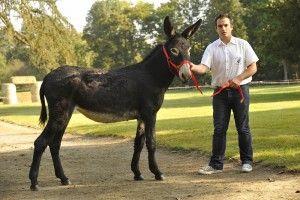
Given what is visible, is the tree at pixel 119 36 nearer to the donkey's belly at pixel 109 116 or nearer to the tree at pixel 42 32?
the tree at pixel 42 32

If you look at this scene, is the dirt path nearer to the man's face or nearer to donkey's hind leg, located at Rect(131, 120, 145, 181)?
donkey's hind leg, located at Rect(131, 120, 145, 181)

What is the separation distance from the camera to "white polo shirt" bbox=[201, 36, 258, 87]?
8.48m

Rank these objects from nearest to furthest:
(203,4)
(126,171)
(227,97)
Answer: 1. (227,97)
2. (126,171)
3. (203,4)

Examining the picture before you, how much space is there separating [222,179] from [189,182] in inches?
21.0

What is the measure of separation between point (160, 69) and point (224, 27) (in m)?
1.24

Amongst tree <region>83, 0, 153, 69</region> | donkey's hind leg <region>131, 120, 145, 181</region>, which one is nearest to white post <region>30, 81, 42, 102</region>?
tree <region>83, 0, 153, 69</region>

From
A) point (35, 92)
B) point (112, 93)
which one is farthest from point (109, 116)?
point (35, 92)

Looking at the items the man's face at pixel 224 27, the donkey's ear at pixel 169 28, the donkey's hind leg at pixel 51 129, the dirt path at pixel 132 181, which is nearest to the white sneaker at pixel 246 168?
the dirt path at pixel 132 181

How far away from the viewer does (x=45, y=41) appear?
1159 inches

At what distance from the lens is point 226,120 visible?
872cm

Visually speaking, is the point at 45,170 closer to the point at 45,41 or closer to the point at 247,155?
the point at 247,155

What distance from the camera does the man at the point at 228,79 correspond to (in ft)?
27.7

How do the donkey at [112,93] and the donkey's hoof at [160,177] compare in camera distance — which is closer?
the donkey at [112,93]

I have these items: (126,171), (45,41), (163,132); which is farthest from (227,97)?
(45,41)
